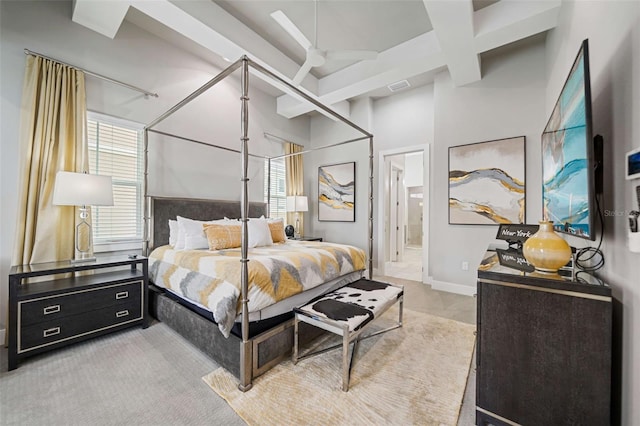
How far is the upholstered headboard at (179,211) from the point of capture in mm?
3129

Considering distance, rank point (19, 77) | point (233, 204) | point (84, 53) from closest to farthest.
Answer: point (19, 77) → point (84, 53) → point (233, 204)

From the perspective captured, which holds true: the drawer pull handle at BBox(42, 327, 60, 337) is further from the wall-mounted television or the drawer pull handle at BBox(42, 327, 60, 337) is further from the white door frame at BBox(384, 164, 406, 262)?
the white door frame at BBox(384, 164, 406, 262)

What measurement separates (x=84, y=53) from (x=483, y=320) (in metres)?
4.27

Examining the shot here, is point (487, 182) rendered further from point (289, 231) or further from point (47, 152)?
point (47, 152)

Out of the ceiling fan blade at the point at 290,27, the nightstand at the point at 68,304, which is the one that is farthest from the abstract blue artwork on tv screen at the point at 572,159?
the nightstand at the point at 68,304

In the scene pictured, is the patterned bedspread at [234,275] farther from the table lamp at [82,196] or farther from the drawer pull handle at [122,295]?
the table lamp at [82,196]

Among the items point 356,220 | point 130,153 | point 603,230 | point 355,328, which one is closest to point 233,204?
point 130,153

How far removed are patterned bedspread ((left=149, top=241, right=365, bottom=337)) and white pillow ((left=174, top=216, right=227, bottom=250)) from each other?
0.56 feet

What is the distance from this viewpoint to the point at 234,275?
1.82m

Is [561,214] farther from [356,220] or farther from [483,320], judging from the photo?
[356,220]

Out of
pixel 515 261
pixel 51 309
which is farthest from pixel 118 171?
pixel 515 261

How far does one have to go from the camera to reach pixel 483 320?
1351 millimetres

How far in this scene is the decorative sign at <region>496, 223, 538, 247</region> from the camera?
1.95 meters

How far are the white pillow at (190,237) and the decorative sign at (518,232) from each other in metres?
2.99
